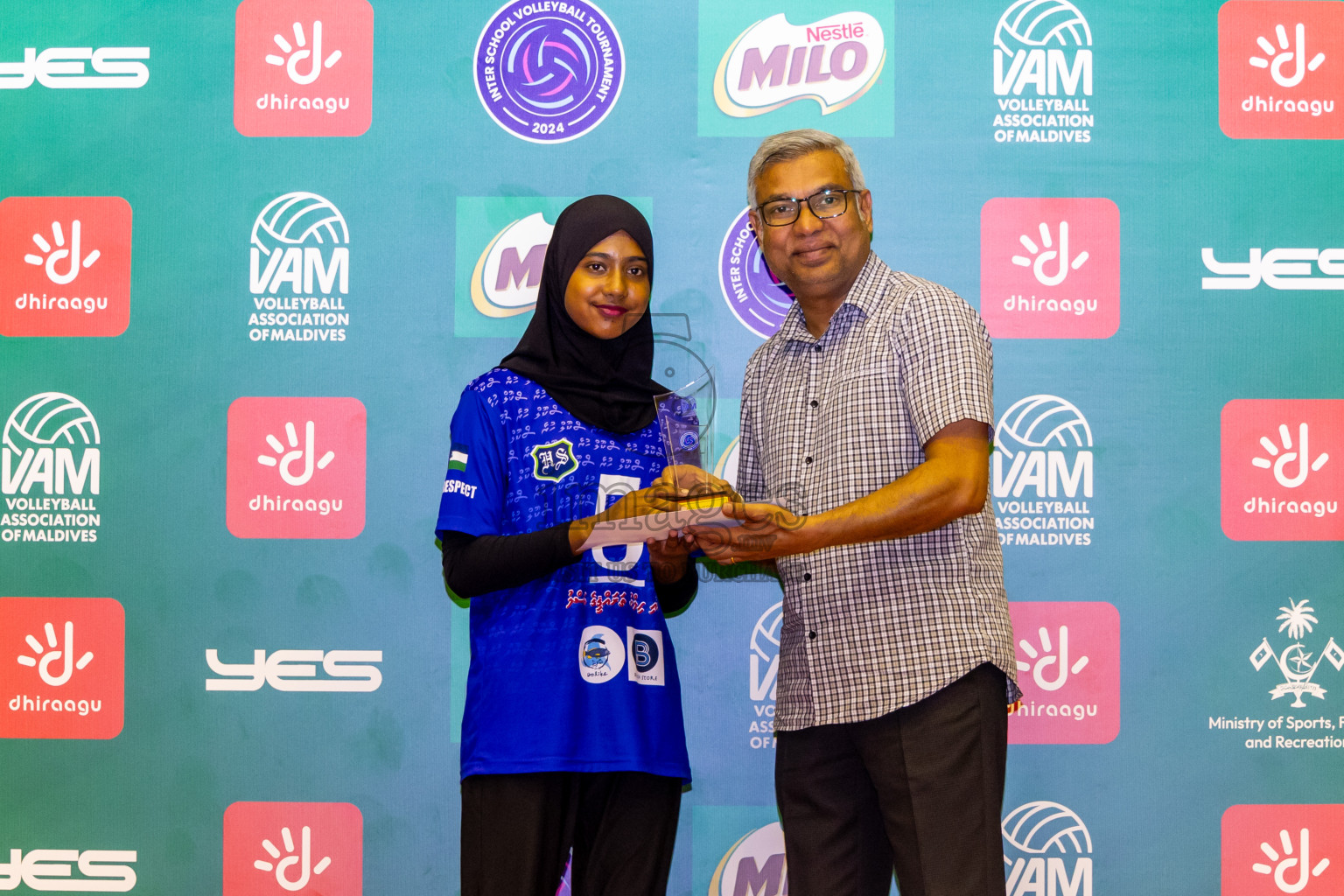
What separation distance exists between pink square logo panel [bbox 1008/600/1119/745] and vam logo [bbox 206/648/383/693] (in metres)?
1.74

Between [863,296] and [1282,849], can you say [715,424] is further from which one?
[1282,849]

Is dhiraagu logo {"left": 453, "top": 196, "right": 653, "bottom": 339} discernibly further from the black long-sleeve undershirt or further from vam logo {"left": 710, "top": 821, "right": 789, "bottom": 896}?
vam logo {"left": 710, "top": 821, "right": 789, "bottom": 896}

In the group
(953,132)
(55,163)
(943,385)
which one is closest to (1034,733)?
(943,385)

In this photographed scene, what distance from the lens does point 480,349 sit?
2.62m

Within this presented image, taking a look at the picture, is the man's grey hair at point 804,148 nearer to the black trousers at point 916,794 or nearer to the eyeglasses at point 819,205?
the eyeglasses at point 819,205

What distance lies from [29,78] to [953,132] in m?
2.61

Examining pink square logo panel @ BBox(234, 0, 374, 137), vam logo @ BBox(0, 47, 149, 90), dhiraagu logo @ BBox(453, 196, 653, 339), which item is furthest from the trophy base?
vam logo @ BBox(0, 47, 149, 90)

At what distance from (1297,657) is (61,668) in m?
3.36

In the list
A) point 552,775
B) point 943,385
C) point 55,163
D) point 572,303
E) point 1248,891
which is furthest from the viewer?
point 55,163

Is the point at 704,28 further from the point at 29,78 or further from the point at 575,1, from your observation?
the point at 29,78

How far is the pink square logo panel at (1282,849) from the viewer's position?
8.28 feet

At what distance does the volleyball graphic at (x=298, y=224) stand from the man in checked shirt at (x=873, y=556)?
4.13 feet

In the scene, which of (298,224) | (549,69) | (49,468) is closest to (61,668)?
(49,468)

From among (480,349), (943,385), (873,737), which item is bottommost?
(873,737)
